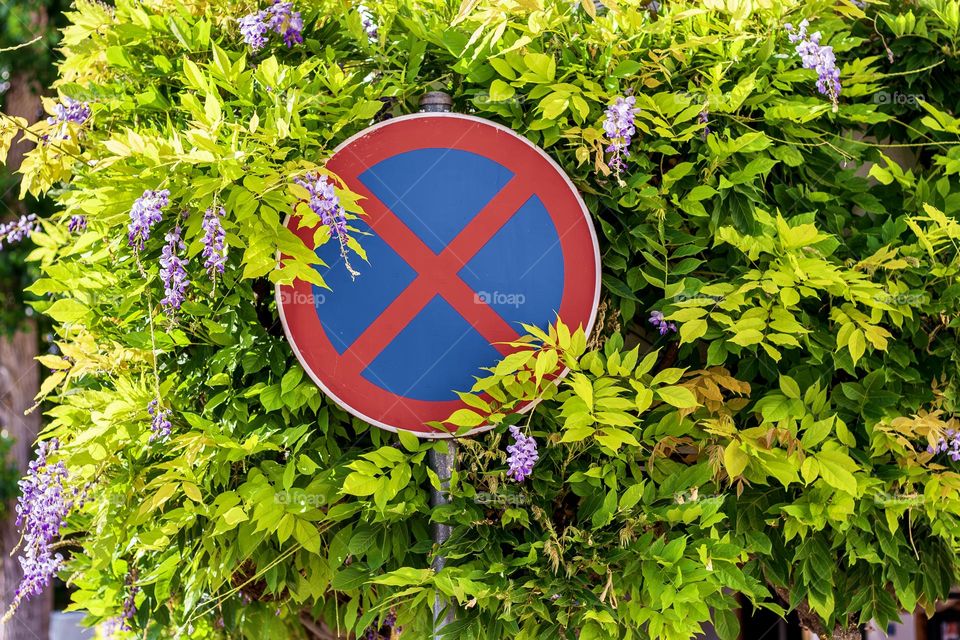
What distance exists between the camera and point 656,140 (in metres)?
2.20

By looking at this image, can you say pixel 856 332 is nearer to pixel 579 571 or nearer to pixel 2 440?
pixel 579 571

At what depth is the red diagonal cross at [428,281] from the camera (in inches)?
79.9

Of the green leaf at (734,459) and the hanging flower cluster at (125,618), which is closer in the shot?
the green leaf at (734,459)

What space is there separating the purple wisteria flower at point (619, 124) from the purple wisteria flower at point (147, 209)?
942 millimetres

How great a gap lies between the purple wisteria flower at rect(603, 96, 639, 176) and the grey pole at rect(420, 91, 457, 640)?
36 centimetres

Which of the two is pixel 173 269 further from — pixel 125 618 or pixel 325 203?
pixel 125 618

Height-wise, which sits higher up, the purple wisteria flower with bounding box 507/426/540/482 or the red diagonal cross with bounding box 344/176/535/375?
the red diagonal cross with bounding box 344/176/535/375

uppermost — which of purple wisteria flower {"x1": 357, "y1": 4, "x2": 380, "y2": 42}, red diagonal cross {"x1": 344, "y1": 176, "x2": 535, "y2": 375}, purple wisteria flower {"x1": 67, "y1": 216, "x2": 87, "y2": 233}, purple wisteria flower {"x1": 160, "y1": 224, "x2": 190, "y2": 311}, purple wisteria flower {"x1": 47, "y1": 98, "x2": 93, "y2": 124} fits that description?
purple wisteria flower {"x1": 357, "y1": 4, "x2": 380, "y2": 42}

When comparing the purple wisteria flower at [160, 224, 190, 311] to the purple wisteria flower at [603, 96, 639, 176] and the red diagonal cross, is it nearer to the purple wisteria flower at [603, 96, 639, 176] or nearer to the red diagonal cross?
the red diagonal cross

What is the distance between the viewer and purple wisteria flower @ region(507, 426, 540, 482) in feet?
6.55

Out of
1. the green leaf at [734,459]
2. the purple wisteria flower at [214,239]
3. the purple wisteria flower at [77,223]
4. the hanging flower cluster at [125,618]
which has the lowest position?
the hanging flower cluster at [125,618]

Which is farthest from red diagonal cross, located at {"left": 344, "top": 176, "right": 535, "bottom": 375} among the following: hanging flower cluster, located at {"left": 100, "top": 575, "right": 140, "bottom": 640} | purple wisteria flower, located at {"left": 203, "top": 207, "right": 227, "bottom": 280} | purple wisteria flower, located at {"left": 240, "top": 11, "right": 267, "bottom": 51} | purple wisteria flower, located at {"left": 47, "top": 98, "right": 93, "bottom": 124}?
hanging flower cluster, located at {"left": 100, "top": 575, "right": 140, "bottom": 640}

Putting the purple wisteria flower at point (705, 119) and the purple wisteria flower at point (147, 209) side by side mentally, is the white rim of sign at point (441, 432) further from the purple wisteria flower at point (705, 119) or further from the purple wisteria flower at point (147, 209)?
the purple wisteria flower at point (705, 119)

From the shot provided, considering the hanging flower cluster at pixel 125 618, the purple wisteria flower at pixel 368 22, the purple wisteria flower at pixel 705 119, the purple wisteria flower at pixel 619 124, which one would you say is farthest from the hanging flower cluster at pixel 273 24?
the hanging flower cluster at pixel 125 618
